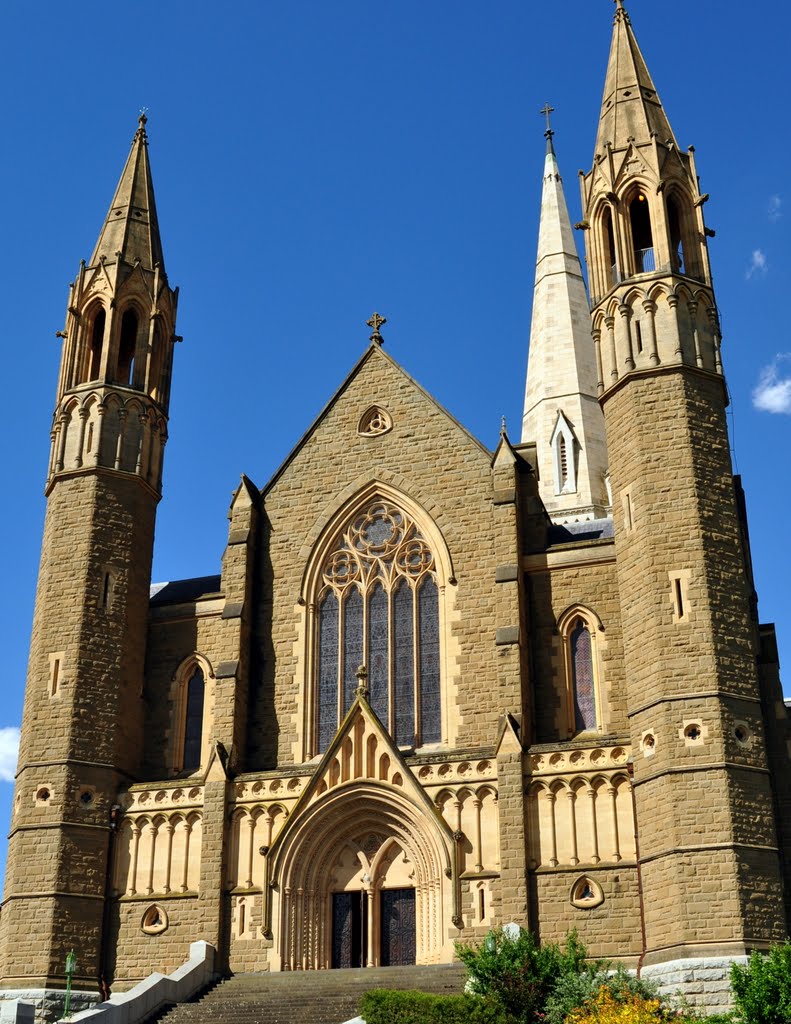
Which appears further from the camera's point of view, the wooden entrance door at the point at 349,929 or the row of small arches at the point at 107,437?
the row of small arches at the point at 107,437

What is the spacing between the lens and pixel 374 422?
3064cm

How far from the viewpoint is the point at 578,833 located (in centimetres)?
2436

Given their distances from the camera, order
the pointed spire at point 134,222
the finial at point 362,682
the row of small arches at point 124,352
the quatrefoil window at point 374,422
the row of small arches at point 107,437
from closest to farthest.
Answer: the finial at point 362,682
the row of small arches at point 107,437
the quatrefoil window at point 374,422
the row of small arches at point 124,352
the pointed spire at point 134,222

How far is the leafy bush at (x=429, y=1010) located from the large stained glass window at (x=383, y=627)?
7369 mm

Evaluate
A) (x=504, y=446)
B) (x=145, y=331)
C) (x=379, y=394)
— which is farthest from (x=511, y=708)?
(x=145, y=331)

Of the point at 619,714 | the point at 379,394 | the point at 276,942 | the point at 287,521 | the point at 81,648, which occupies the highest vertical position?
the point at 379,394

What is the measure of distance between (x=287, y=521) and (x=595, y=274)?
8.74 m

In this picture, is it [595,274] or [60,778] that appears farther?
[595,274]

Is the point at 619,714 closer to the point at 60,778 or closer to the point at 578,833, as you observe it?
the point at 578,833

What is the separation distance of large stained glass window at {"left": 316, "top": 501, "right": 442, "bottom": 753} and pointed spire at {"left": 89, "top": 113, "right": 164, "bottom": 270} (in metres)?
8.87

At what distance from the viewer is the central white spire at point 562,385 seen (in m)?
43.9

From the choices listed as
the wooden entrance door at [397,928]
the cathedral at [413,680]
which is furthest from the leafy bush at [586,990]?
the wooden entrance door at [397,928]

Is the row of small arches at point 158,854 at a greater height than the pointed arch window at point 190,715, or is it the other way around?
the pointed arch window at point 190,715

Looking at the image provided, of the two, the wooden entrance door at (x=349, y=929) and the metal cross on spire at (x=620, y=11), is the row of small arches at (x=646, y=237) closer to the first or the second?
the metal cross on spire at (x=620, y=11)
